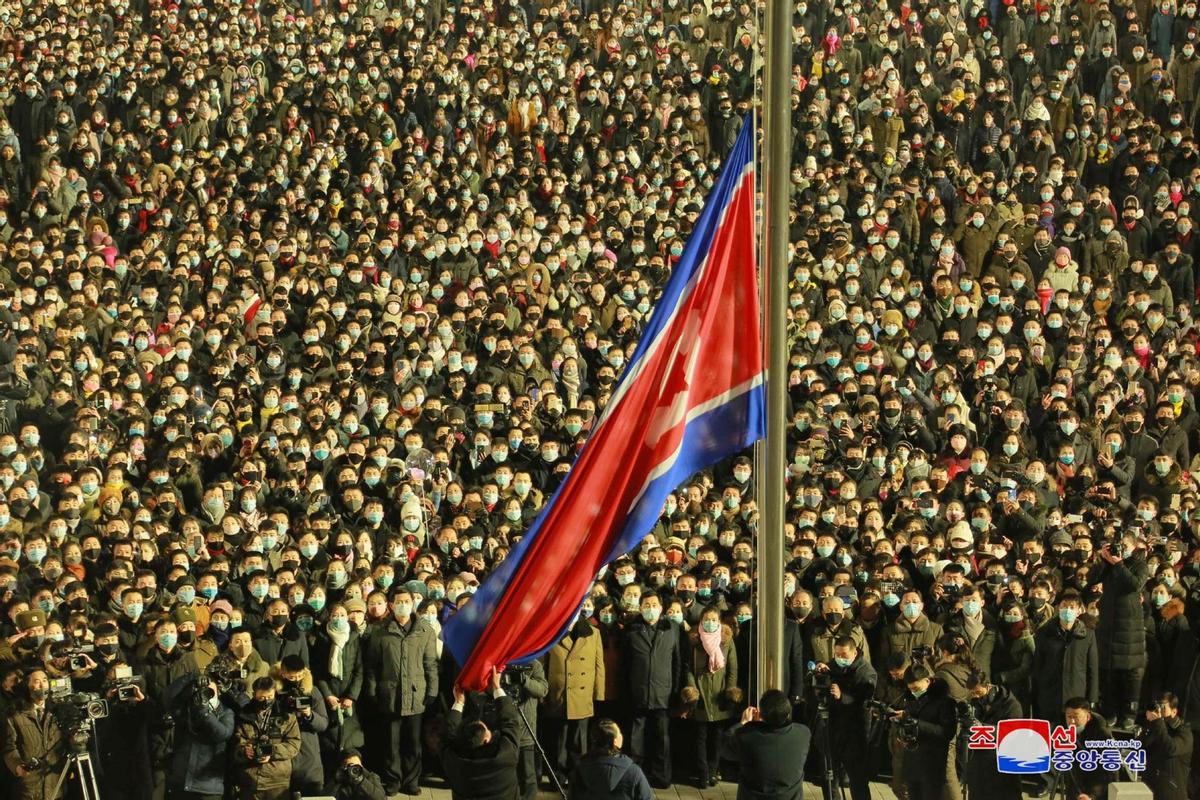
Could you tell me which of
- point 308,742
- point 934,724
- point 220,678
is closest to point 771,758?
point 934,724

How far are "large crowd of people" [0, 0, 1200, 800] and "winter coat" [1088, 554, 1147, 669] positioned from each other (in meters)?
0.03

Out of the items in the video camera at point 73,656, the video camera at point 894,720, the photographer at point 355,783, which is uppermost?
the video camera at point 73,656

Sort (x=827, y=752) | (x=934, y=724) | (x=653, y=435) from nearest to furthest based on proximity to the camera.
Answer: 1. (x=653, y=435)
2. (x=934, y=724)
3. (x=827, y=752)

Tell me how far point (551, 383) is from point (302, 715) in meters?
6.05

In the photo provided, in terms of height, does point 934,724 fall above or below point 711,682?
below

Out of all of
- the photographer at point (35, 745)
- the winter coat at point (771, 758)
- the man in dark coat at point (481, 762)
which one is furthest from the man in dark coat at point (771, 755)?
the photographer at point (35, 745)

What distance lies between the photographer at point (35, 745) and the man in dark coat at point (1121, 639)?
714 centimetres

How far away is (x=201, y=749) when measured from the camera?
476 inches

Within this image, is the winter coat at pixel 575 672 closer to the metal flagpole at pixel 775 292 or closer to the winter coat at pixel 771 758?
the winter coat at pixel 771 758

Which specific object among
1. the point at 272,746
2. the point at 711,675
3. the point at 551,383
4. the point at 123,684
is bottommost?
the point at 272,746

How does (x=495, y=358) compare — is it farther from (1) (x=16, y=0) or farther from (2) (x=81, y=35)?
(1) (x=16, y=0)

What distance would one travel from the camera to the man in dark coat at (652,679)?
1387 centimetres

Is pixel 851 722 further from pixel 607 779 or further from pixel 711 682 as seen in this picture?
pixel 607 779

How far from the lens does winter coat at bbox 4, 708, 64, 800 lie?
12.1 m
